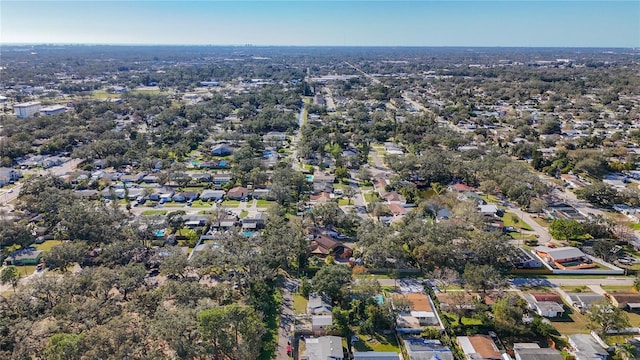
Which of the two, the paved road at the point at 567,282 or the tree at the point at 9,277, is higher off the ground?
the tree at the point at 9,277

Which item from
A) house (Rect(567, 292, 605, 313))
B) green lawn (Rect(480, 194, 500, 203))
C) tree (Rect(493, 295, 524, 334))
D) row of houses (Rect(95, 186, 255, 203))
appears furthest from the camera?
row of houses (Rect(95, 186, 255, 203))

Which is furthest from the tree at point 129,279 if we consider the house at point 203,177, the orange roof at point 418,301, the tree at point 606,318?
the tree at point 606,318

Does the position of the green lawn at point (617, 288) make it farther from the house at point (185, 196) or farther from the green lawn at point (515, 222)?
the house at point (185, 196)

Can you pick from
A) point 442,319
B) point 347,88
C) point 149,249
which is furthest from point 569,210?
point 347,88

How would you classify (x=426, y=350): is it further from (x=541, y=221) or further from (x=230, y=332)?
(x=541, y=221)

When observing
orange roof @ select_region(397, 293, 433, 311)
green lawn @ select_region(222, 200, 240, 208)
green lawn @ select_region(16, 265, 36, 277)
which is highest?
green lawn @ select_region(222, 200, 240, 208)

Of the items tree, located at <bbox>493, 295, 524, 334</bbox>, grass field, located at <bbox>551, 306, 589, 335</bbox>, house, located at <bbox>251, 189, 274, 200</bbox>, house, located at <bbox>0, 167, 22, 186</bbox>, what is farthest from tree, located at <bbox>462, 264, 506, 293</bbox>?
house, located at <bbox>0, 167, 22, 186</bbox>

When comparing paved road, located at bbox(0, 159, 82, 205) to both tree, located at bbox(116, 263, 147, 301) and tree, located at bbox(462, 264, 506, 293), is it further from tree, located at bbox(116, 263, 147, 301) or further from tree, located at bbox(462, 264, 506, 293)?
tree, located at bbox(462, 264, 506, 293)
